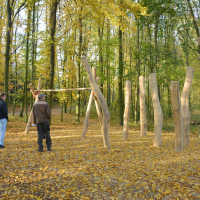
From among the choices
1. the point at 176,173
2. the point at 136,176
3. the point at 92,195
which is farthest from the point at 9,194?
the point at 176,173

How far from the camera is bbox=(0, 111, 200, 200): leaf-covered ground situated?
3381 millimetres

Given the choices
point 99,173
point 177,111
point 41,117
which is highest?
point 177,111

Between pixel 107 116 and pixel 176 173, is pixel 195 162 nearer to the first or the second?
pixel 176 173

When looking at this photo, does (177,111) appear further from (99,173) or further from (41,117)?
(41,117)

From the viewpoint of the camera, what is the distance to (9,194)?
3.32 m

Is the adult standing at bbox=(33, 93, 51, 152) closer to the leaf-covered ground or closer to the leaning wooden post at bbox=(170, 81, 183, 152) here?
the leaf-covered ground

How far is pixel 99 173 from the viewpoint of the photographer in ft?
14.0

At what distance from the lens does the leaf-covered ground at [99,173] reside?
3381 mm

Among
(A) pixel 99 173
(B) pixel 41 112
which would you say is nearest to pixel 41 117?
(B) pixel 41 112

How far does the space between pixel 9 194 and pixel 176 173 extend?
3.44m

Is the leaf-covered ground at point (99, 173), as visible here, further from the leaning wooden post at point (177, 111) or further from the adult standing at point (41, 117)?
the adult standing at point (41, 117)

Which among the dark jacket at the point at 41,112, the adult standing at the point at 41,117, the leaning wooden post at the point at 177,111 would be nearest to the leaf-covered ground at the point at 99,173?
the leaning wooden post at the point at 177,111

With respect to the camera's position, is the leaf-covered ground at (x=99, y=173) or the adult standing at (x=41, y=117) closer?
the leaf-covered ground at (x=99, y=173)

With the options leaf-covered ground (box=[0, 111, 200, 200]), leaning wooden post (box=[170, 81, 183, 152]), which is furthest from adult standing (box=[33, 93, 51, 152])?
leaning wooden post (box=[170, 81, 183, 152])
